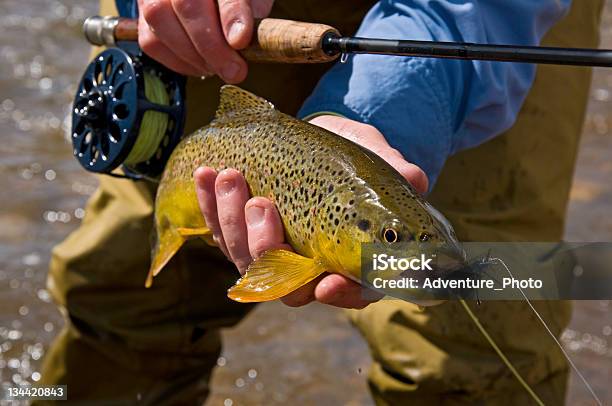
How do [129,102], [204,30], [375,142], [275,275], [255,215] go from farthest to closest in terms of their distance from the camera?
[129,102]
[204,30]
[375,142]
[255,215]
[275,275]

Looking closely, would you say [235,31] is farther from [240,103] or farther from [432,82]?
[432,82]

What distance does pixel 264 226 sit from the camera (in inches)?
69.4

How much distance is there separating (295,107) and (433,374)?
826 mm

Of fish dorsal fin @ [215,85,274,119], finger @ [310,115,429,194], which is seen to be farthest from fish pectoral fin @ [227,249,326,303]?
fish dorsal fin @ [215,85,274,119]

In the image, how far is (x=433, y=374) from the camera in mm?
2480

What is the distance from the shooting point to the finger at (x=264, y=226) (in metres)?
1.76

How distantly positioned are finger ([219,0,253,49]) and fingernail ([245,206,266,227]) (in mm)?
442

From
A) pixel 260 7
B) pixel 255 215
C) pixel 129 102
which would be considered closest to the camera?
pixel 255 215

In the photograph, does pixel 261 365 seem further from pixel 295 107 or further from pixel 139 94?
pixel 139 94

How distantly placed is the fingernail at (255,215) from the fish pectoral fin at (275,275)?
83 mm

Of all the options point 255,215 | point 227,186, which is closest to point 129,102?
point 227,186

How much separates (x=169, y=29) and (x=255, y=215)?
1.73 ft

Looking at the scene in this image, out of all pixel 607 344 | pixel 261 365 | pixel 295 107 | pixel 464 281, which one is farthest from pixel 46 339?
pixel 464 281

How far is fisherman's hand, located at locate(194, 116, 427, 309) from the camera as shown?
1.69 m
